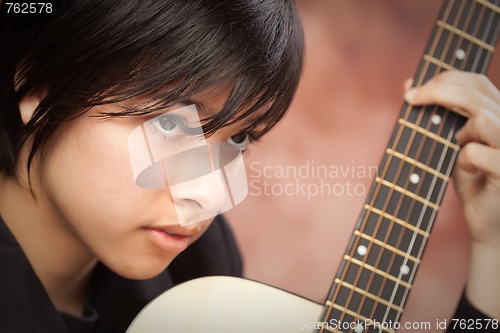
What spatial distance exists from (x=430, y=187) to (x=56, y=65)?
1.33ft

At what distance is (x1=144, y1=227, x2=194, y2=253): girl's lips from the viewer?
Result: 61 cm

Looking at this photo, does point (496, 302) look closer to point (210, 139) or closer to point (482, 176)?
point (482, 176)

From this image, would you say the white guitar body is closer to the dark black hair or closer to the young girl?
the young girl

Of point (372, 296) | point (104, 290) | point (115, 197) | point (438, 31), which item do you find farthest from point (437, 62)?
point (104, 290)

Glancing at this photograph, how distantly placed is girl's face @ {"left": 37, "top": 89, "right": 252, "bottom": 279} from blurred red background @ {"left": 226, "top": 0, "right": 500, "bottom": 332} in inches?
5.9

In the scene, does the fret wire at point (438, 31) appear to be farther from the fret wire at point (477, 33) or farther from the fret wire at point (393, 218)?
the fret wire at point (393, 218)

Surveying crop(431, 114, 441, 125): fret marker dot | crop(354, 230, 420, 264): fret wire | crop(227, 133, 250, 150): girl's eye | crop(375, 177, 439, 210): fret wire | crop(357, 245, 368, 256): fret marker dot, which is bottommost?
crop(357, 245, 368, 256): fret marker dot

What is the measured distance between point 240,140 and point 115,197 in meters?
0.15

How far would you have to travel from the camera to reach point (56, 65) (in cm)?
59

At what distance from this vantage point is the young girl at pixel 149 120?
0.55 metres

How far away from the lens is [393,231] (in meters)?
0.60

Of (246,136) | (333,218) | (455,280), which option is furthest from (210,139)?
(455,280)

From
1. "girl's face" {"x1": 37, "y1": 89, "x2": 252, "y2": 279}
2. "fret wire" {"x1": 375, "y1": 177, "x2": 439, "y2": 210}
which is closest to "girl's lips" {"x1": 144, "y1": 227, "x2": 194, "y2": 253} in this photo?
"girl's face" {"x1": 37, "y1": 89, "x2": 252, "y2": 279}

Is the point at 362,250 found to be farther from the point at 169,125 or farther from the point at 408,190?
the point at 169,125
